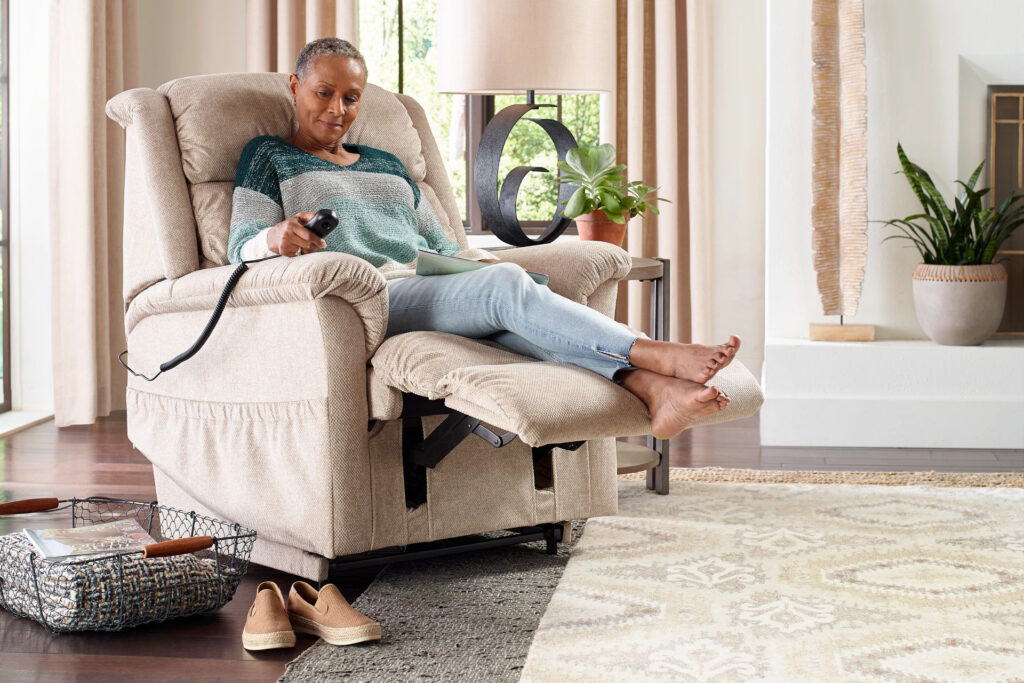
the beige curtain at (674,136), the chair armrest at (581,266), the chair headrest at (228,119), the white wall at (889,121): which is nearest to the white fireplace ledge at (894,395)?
the white wall at (889,121)

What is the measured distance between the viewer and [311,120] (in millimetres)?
2441

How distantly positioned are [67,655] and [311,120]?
1193 mm

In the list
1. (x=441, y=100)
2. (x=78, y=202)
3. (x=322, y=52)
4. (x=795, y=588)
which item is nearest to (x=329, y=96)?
(x=322, y=52)

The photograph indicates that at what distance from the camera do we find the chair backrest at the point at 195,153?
7.73 ft

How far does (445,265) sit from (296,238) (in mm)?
283

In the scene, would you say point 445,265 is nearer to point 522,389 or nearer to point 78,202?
point 522,389

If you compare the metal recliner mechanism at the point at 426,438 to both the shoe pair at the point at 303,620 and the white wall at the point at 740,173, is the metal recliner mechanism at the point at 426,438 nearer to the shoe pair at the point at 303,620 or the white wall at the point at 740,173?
the shoe pair at the point at 303,620

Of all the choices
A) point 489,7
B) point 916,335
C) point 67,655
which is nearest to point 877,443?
point 916,335

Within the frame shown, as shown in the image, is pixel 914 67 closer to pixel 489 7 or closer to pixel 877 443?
pixel 877 443

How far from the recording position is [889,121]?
12.0 ft

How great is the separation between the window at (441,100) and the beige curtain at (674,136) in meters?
0.27

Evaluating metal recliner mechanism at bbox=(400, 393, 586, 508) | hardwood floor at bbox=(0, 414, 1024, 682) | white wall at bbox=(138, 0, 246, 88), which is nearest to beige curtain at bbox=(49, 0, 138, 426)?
hardwood floor at bbox=(0, 414, 1024, 682)

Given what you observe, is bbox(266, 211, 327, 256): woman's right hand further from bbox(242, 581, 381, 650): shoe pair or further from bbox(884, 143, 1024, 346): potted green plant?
bbox(884, 143, 1024, 346): potted green plant

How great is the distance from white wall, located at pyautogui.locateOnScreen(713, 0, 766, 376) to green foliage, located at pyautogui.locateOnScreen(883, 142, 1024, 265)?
0.79 m
